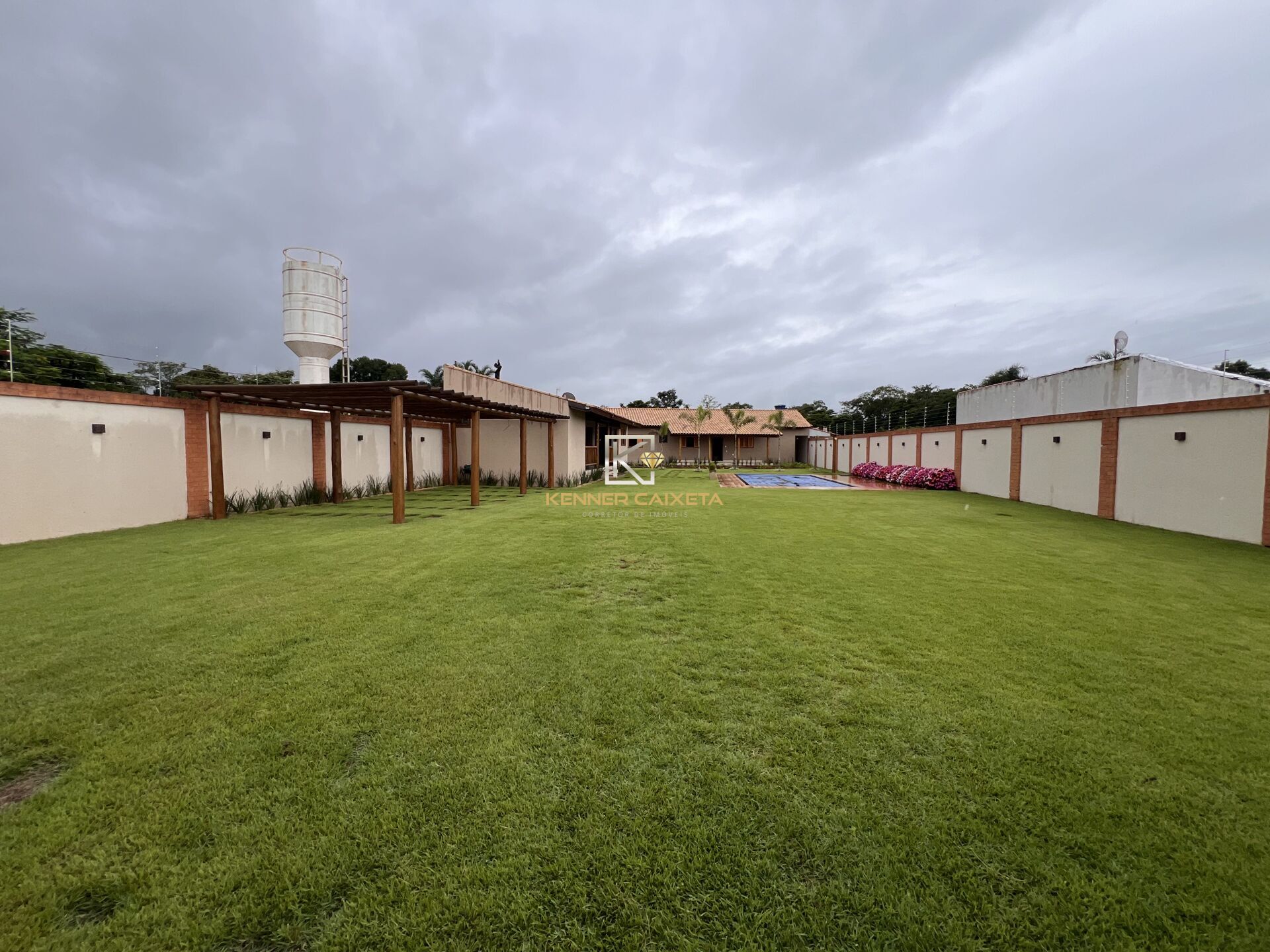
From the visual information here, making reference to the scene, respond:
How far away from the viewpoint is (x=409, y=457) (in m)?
15.8

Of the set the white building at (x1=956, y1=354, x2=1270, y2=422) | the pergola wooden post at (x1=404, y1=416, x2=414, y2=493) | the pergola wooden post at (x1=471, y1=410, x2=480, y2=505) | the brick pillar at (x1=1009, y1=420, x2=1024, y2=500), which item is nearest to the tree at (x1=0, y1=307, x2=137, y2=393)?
the pergola wooden post at (x1=404, y1=416, x2=414, y2=493)

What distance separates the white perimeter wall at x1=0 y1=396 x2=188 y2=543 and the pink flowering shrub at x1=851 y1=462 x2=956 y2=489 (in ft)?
72.3

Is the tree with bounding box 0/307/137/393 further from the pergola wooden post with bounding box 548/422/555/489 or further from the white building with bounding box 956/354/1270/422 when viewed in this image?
the white building with bounding box 956/354/1270/422

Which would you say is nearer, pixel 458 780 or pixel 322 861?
pixel 322 861

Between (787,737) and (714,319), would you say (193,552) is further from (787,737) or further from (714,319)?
(714,319)

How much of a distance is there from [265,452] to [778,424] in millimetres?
32213

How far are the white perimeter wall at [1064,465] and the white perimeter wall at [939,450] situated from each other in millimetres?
3869

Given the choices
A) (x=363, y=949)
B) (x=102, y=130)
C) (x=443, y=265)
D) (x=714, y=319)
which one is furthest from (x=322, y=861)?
(x=714, y=319)

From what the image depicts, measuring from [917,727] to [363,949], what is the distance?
8.86ft

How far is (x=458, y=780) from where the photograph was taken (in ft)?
7.44

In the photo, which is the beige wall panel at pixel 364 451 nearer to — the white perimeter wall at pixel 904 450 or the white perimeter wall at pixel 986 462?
the white perimeter wall at pixel 986 462

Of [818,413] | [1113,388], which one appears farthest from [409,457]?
[818,413]

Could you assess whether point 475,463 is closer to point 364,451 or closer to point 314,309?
point 364,451

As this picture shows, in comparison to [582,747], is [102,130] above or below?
above
